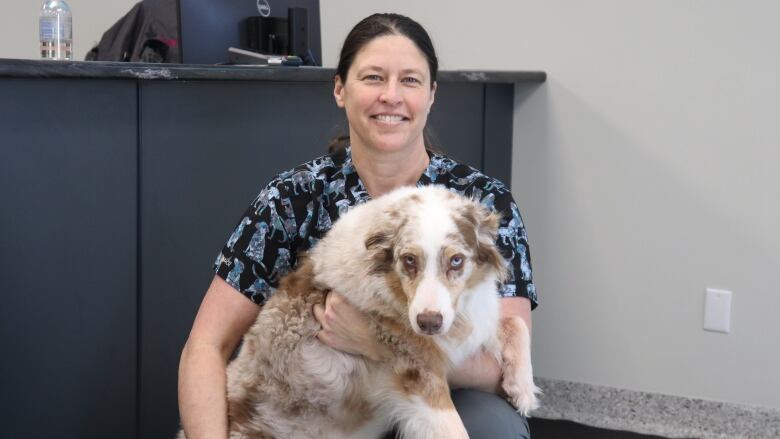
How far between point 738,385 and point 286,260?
2.16m

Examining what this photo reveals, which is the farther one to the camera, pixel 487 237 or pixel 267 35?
pixel 267 35

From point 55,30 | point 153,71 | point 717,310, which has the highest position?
point 55,30

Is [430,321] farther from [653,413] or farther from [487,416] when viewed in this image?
[653,413]

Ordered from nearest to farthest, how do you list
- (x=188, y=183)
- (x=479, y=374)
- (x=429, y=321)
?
(x=429, y=321)
(x=479, y=374)
(x=188, y=183)

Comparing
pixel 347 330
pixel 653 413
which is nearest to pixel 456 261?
pixel 347 330

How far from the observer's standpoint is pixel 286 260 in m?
2.25

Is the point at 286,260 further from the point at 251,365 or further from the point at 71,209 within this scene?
the point at 71,209

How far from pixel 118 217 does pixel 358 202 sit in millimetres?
716

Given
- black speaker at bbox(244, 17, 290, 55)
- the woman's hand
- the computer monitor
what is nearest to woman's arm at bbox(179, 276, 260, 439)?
the woman's hand

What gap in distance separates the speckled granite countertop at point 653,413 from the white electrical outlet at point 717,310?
11.2 inches

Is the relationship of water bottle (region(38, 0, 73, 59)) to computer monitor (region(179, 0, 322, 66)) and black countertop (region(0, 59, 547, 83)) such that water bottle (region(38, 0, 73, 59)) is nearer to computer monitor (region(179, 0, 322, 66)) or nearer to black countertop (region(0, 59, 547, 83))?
computer monitor (region(179, 0, 322, 66))

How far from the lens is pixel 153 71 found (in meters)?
2.59

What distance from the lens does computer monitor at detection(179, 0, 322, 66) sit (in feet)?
11.3

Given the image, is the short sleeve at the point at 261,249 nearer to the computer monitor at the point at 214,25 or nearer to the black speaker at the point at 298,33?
the computer monitor at the point at 214,25
